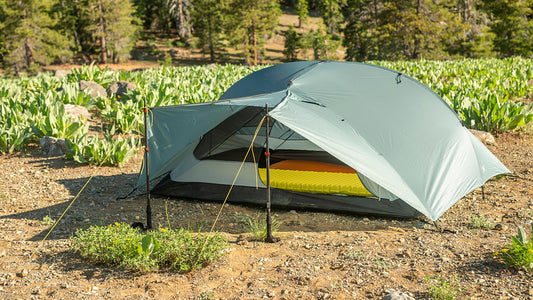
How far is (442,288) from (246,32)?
42.4 meters

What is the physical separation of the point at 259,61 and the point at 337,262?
4317 cm

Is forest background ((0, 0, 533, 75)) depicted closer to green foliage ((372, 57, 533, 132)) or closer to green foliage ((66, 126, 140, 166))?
green foliage ((372, 57, 533, 132))

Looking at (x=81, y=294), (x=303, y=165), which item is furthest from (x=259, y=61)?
(x=81, y=294)

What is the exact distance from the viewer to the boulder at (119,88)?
39.4 ft

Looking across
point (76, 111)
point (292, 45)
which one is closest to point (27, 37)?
point (292, 45)

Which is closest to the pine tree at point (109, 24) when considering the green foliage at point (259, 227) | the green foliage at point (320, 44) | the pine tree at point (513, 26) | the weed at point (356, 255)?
the green foliage at point (320, 44)

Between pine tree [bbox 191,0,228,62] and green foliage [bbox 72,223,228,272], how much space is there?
41.5 meters

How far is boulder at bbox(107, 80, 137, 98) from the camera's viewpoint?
1200cm

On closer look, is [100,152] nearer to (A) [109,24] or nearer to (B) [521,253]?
(B) [521,253]

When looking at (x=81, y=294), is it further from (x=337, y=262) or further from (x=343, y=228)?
(x=343, y=228)

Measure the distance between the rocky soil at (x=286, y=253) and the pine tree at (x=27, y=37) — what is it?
3262cm

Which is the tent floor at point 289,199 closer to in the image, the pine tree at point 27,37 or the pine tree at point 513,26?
the pine tree at point 27,37

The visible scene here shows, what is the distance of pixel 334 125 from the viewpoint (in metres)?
5.20

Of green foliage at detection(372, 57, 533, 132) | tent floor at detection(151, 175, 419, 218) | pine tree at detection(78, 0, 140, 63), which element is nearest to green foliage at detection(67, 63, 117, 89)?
tent floor at detection(151, 175, 419, 218)
